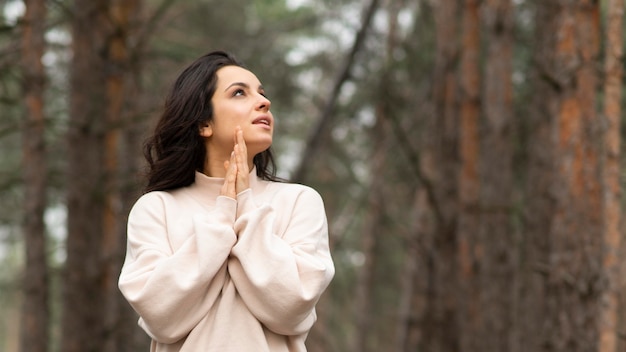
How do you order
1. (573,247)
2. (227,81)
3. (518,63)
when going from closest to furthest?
(227,81) → (573,247) → (518,63)

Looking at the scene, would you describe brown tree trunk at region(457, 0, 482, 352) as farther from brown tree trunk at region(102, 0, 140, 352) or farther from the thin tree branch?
brown tree trunk at region(102, 0, 140, 352)

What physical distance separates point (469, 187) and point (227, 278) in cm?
963

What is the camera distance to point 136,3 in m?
13.1

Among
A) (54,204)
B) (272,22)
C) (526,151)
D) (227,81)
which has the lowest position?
(54,204)

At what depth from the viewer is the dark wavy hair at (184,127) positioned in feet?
12.6

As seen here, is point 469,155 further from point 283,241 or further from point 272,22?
point 283,241

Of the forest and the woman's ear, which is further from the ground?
the woman's ear

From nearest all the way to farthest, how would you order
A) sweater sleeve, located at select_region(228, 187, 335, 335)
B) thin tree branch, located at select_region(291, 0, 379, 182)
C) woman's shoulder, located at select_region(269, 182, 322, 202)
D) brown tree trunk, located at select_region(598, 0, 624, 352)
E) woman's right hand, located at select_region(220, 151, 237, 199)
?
sweater sleeve, located at select_region(228, 187, 335, 335), woman's right hand, located at select_region(220, 151, 237, 199), woman's shoulder, located at select_region(269, 182, 322, 202), brown tree trunk, located at select_region(598, 0, 624, 352), thin tree branch, located at select_region(291, 0, 379, 182)

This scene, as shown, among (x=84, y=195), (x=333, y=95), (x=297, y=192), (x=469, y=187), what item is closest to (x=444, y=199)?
(x=469, y=187)

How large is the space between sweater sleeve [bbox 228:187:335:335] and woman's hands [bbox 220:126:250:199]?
0.12 feet

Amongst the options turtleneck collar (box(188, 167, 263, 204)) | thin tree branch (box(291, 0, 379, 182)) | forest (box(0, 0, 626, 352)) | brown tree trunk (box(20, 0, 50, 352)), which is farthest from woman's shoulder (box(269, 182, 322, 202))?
thin tree branch (box(291, 0, 379, 182))

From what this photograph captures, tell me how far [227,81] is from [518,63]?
1501 cm

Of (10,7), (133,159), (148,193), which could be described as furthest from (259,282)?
(10,7)

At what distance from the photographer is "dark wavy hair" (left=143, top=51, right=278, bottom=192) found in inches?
152
